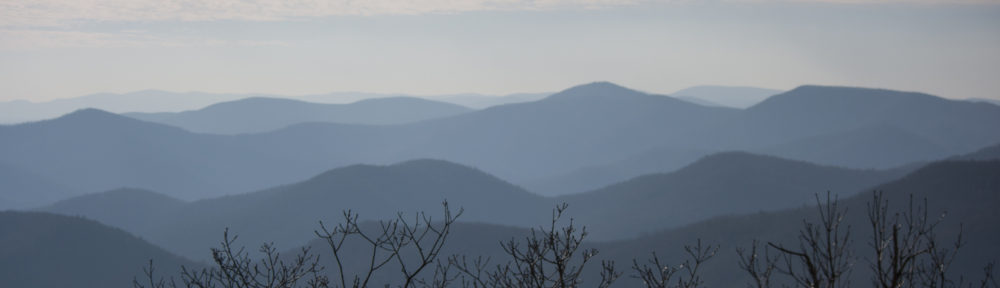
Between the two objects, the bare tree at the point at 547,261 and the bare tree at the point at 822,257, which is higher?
the bare tree at the point at 547,261

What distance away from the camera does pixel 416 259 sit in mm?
113250

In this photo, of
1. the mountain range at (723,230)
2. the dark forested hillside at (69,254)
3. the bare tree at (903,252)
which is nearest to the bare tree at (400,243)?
the bare tree at (903,252)

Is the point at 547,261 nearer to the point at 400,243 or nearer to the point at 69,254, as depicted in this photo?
the point at 400,243

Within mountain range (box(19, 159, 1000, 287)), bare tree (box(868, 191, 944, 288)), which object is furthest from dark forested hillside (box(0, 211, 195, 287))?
bare tree (box(868, 191, 944, 288))

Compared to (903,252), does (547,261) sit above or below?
above

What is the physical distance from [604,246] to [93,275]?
75054 mm

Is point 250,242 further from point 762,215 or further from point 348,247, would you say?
point 762,215

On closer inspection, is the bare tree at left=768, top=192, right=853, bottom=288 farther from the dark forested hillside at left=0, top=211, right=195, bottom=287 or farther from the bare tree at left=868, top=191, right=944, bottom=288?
the dark forested hillside at left=0, top=211, right=195, bottom=287

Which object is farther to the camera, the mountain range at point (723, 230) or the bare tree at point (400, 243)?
the mountain range at point (723, 230)

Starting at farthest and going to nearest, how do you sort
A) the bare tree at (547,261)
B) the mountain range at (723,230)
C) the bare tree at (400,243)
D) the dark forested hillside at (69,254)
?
the dark forested hillside at (69,254) → the mountain range at (723,230) → the bare tree at (547,261) → the bare tree at (400,243)

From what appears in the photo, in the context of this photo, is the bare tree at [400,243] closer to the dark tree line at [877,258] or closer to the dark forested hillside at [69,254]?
the dark tree line at [877,258]

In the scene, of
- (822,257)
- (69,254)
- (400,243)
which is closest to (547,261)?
(400,243)

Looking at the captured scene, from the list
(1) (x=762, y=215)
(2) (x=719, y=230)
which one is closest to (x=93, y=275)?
(2) (x=719, y=230)

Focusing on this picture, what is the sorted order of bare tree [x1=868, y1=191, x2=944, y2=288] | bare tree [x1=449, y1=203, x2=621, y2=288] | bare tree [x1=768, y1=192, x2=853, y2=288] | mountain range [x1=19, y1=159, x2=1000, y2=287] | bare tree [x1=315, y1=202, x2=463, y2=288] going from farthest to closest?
mountain range [x1=19, y1=159, x2=1000, y2=287], bare tree [x1=449, y1=203, x2=621, y2=288], bare tree [x1=315, y1=202, x2=463, y2=288], bare tree [x1=868, y1=191, x2=944, y2=288], bare tree [x1=768, y1=192, x2=853, y2=288]
